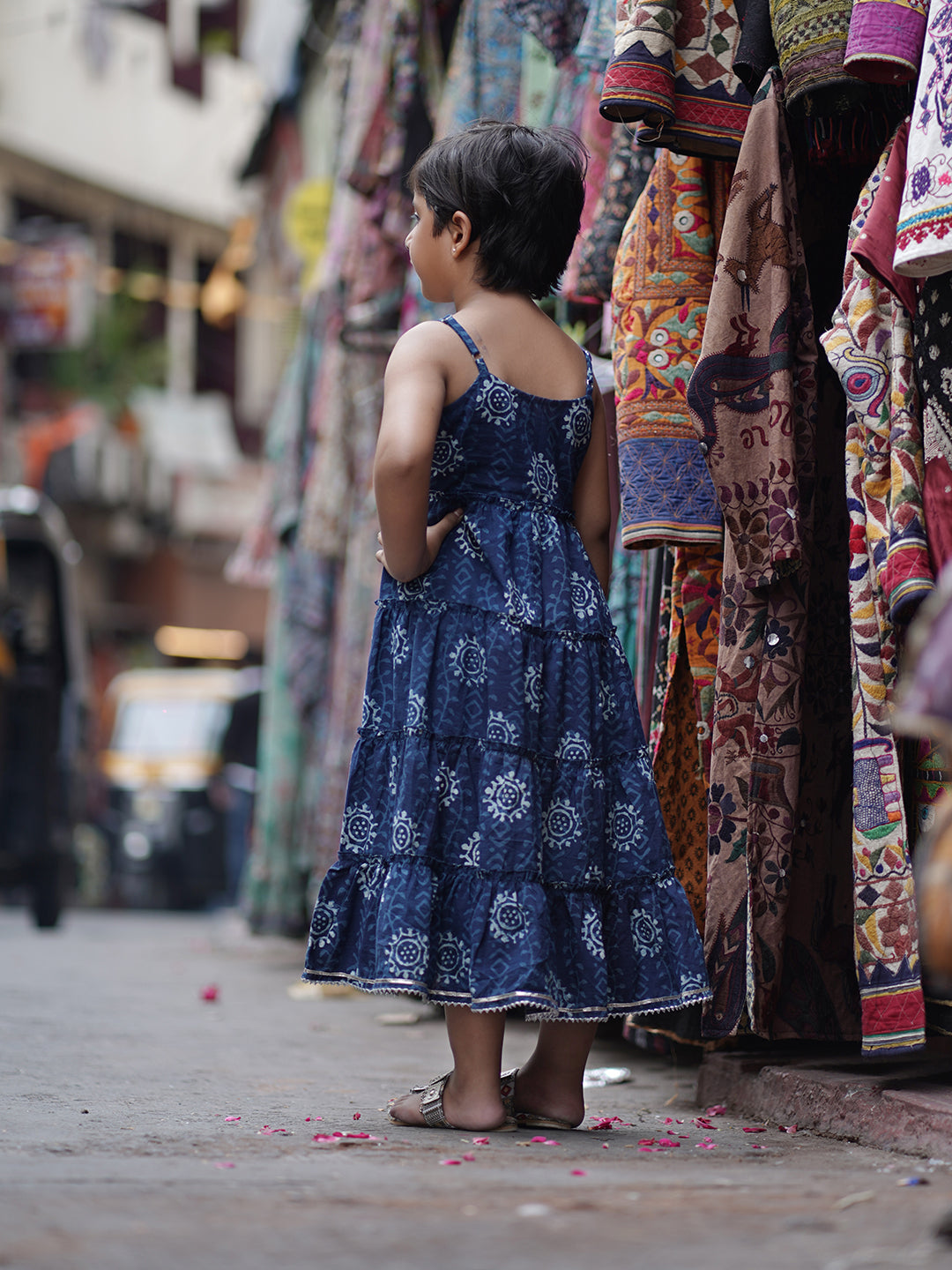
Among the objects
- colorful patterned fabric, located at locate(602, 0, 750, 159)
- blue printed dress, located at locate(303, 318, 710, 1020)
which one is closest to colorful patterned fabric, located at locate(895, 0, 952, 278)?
colorful patterned fabric, located at locate(602, 0, 750, 159)

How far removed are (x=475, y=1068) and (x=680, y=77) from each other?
193cm

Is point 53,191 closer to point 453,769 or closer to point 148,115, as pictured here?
point 148,115

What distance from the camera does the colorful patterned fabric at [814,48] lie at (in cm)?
301

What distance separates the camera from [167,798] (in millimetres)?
15531

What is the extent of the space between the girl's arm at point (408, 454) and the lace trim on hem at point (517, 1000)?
692 mm

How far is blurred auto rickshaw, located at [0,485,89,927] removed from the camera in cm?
905

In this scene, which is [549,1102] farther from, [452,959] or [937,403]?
[937,403]

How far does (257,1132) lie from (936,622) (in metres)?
1.60

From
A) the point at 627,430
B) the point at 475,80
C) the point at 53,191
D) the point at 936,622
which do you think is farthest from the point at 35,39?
the point at 936,622

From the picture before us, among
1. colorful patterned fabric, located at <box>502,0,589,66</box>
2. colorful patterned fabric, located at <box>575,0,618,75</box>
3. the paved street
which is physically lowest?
the paved street

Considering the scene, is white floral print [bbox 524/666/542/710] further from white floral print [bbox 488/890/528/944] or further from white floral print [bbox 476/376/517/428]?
white floral print [bbox 476/376/517/428]

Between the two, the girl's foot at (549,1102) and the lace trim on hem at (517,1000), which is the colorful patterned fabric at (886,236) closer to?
the lace trim on hem at (517,1000)

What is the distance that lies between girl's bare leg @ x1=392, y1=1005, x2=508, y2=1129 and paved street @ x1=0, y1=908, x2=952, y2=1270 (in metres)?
0.06

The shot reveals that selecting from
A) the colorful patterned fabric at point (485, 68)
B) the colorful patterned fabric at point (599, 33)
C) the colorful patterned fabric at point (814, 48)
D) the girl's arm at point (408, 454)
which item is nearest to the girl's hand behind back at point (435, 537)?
the girl's arm at point (408, 454)
